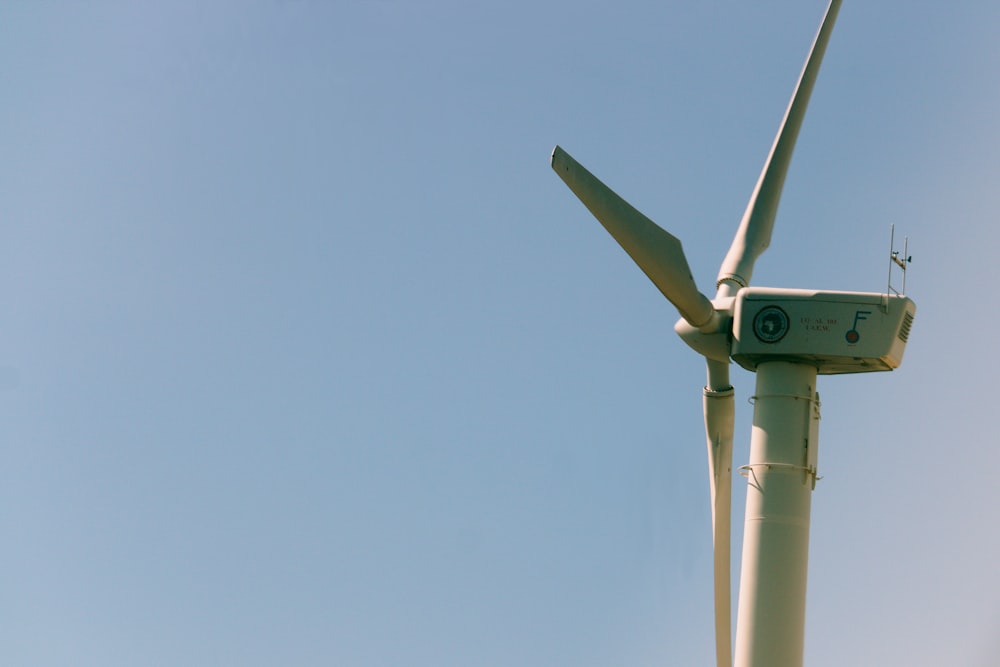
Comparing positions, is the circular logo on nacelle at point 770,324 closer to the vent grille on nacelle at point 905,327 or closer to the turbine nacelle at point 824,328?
the turbine nacelle at point 824,328

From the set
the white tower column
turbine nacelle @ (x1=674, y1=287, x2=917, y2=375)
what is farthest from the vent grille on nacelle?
the white tower column

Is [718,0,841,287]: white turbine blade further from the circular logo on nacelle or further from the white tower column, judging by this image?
the white tower column

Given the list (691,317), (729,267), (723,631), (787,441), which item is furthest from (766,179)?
(723,631)

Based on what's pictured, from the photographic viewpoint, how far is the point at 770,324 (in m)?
35.7

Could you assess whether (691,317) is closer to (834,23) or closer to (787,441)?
(787,441)

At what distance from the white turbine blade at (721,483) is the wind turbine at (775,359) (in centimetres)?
168

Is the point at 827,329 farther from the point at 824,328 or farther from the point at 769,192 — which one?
the point at 769,192

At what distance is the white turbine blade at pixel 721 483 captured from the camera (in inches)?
1526

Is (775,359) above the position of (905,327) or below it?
below

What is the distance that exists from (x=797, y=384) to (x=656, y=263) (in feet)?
15.1

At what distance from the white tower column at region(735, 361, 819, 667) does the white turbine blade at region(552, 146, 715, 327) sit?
3.02 m

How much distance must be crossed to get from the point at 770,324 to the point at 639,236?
394 cm

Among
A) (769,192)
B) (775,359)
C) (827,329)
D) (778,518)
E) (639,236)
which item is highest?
(769,192)

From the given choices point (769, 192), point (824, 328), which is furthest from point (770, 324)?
point (769, 192)
